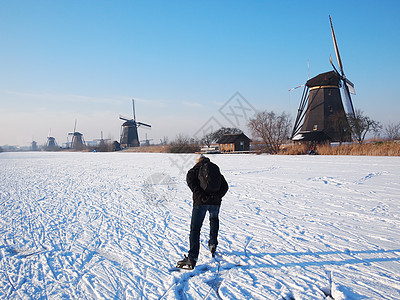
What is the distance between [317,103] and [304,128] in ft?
10.2

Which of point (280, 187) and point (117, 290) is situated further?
point (280, 187)

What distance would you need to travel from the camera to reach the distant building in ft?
138

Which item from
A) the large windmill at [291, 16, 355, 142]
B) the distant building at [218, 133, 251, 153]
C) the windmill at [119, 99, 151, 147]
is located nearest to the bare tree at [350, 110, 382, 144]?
the large windmill at [291, 16, 355, 142]

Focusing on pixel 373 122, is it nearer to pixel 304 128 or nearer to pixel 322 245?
pixel 304 128

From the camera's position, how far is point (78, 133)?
99188 mm

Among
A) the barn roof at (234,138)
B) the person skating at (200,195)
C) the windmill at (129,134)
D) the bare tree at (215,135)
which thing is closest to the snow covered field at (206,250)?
the person skating at (200,195)

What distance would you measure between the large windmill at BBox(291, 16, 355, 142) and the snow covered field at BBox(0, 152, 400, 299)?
2263cm

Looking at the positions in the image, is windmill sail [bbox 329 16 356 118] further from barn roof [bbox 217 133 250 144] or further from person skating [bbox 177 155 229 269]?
person skating [bbox 177 155 229 269]

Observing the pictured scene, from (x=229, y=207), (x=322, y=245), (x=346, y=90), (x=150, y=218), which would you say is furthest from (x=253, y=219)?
(x=346, y=90)

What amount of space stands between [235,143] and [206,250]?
127 ft

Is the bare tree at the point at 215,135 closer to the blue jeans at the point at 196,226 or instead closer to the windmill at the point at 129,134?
the windmill at the point at 129,134

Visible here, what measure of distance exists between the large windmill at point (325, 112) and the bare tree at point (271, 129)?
60.4 inches

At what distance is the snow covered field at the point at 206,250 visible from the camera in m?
3.03

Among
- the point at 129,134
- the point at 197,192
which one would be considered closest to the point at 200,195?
the point at 197,192
